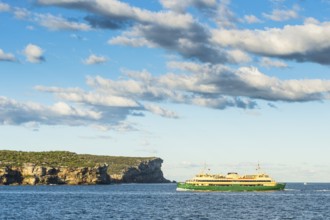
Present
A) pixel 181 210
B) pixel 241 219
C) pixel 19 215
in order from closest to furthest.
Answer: pixel 241 219, pixel 19 215, pixel 181 210

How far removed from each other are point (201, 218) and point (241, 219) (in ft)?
26.4

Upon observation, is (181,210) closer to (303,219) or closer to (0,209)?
(303,219)

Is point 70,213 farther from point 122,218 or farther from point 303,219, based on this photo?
point 303,219

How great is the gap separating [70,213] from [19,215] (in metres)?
11.3

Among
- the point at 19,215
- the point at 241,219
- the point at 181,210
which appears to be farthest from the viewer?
the point at 181,210

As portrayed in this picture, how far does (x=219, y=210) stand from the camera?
140000 mm

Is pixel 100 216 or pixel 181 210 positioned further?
pixel 181 210

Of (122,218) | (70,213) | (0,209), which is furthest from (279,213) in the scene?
(0,209)

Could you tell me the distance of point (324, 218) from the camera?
120750 mm

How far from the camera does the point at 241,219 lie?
386ft

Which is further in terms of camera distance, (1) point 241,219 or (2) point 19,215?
(2) point 19,215

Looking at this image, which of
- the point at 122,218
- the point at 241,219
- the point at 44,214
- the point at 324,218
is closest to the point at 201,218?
the point at 241,219

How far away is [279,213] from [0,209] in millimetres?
68333

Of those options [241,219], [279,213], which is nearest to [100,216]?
[241,219]
